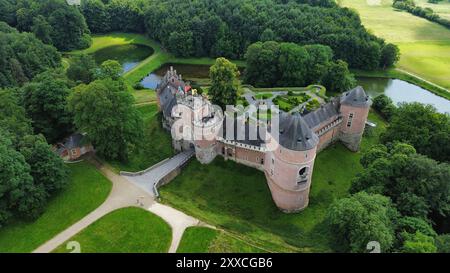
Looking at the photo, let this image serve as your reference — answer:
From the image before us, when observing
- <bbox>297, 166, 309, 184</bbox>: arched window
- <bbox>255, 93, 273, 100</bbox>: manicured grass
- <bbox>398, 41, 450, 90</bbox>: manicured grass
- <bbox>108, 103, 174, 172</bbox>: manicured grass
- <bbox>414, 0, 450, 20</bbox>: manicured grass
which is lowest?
<bbox>398, 41, 450, 90</bbox>: manicured grass

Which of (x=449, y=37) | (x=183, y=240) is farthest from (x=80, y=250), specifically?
(x=449, y=37)

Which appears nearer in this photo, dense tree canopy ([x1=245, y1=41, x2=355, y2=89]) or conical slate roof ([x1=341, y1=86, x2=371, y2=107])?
conical slate roof ([x1=341, y1=86, x2=371, y2=107])

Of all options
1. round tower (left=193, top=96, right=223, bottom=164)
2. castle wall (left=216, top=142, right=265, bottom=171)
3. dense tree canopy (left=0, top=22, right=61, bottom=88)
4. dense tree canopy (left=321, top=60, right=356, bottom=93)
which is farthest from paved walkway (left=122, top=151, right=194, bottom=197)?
dense tree canopy (left=0, top=22, right=61, bottom=88)

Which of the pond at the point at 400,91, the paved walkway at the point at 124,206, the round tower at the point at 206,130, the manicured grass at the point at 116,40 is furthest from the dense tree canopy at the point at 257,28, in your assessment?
the paved walkway at the point at 124,206

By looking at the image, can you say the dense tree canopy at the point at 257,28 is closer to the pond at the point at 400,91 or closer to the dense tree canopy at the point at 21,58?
the pond at the point at 400,91

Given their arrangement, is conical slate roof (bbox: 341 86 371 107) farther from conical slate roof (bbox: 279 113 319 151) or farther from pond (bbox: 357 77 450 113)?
pond (bbox: 357 77 450 113)

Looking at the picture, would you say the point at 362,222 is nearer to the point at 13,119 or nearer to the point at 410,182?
the point at 410,182

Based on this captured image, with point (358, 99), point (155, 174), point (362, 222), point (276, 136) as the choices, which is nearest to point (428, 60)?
point (358, 99)

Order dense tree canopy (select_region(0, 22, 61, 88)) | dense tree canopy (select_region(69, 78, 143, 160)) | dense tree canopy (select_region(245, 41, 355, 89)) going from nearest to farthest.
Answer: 1. dense tree canopy (select_region(69, 78, 143, 160))
2. dense tree canopy (select_region(0, 22, 61, 88))
3. dense tree canopy (select_region(245, 41, 355, 89))
